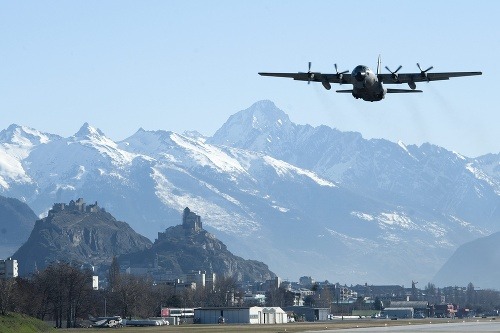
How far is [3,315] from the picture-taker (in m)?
194

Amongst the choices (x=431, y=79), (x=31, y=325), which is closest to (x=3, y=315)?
(x=31, y=325)

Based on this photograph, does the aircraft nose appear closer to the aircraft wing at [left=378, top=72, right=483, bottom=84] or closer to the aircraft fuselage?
the aircraft fuselage

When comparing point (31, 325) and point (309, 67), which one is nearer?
point (309, 67)

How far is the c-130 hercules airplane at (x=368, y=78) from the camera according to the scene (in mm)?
147250

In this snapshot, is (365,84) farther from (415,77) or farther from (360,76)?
(415,77)

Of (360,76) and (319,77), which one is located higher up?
(319,77)

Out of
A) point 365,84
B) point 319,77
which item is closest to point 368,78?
point 365,84

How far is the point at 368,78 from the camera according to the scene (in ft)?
482

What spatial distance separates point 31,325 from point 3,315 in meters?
5.14

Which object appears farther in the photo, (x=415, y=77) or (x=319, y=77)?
(x=319, y=77)

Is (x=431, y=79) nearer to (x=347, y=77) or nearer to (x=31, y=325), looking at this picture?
(x=347, y=77)

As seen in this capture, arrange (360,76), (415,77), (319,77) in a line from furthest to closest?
(319,77) < (415,77) < (360,76)

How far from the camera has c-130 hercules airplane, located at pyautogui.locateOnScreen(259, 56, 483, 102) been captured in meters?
147

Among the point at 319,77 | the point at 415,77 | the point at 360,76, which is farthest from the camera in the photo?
the point at 319,77
